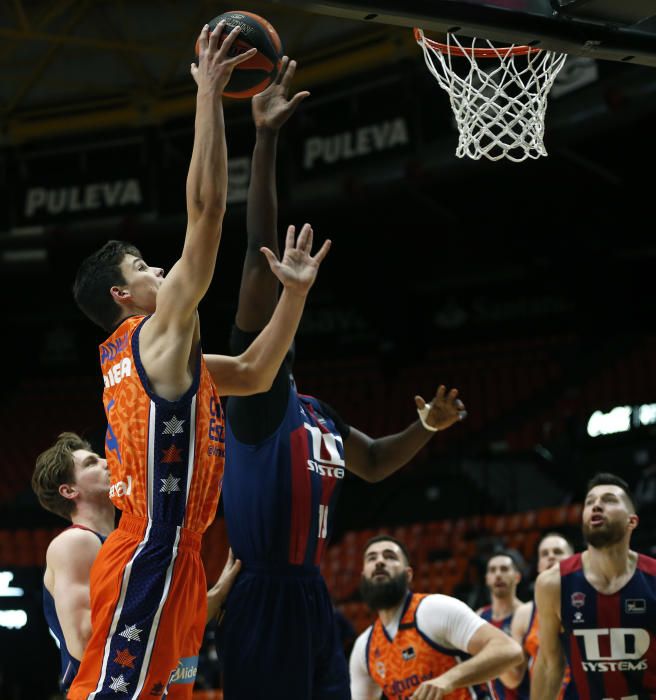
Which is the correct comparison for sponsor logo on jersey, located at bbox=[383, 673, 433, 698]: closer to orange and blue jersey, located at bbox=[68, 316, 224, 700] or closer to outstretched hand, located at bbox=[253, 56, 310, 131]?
orange and blue jersey, located at bbox=[68, 316, 224, 700]

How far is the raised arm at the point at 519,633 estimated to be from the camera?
714 centimetres

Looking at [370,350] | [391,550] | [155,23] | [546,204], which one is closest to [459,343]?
[370,350]

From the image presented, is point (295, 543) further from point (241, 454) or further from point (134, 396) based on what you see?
point (134, 396)

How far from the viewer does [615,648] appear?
5.46 m

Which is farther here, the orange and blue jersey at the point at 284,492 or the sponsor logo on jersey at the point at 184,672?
the orange and blue jersey at the point at 284,492

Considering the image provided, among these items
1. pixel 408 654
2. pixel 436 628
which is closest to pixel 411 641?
pixel 408 654

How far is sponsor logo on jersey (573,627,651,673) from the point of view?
541cm

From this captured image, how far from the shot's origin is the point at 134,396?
3186 millimetres

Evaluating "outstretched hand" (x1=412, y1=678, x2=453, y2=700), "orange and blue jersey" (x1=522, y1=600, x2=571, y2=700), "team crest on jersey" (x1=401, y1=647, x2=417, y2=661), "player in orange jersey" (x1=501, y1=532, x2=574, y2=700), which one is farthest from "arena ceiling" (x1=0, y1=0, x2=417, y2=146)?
"outstretched hand" (x1=412, y1=678, x2=453, y2=700)

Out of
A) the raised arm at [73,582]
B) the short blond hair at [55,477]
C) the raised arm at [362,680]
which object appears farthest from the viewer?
the raised arm at [362,680]

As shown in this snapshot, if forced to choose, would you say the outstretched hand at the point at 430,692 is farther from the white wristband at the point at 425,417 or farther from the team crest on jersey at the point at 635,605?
the team crest on jersey at the point at 635,605

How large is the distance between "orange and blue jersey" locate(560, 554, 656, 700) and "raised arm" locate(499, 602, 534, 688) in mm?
1580

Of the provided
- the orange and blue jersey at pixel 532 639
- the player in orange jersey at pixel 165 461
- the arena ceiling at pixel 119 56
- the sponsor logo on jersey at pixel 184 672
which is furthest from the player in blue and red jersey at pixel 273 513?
the arena ceiling at pixel 119 56

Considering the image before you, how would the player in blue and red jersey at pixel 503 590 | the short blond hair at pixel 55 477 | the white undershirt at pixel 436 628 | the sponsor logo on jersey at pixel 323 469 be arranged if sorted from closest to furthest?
1. the sponsor logo on jersey at pixel 323 469
2. the short blond hair at pixel 55 477
3. the white undershirt at pixel 436 628
4. the player in blue and red jersey at pixel 503 590
